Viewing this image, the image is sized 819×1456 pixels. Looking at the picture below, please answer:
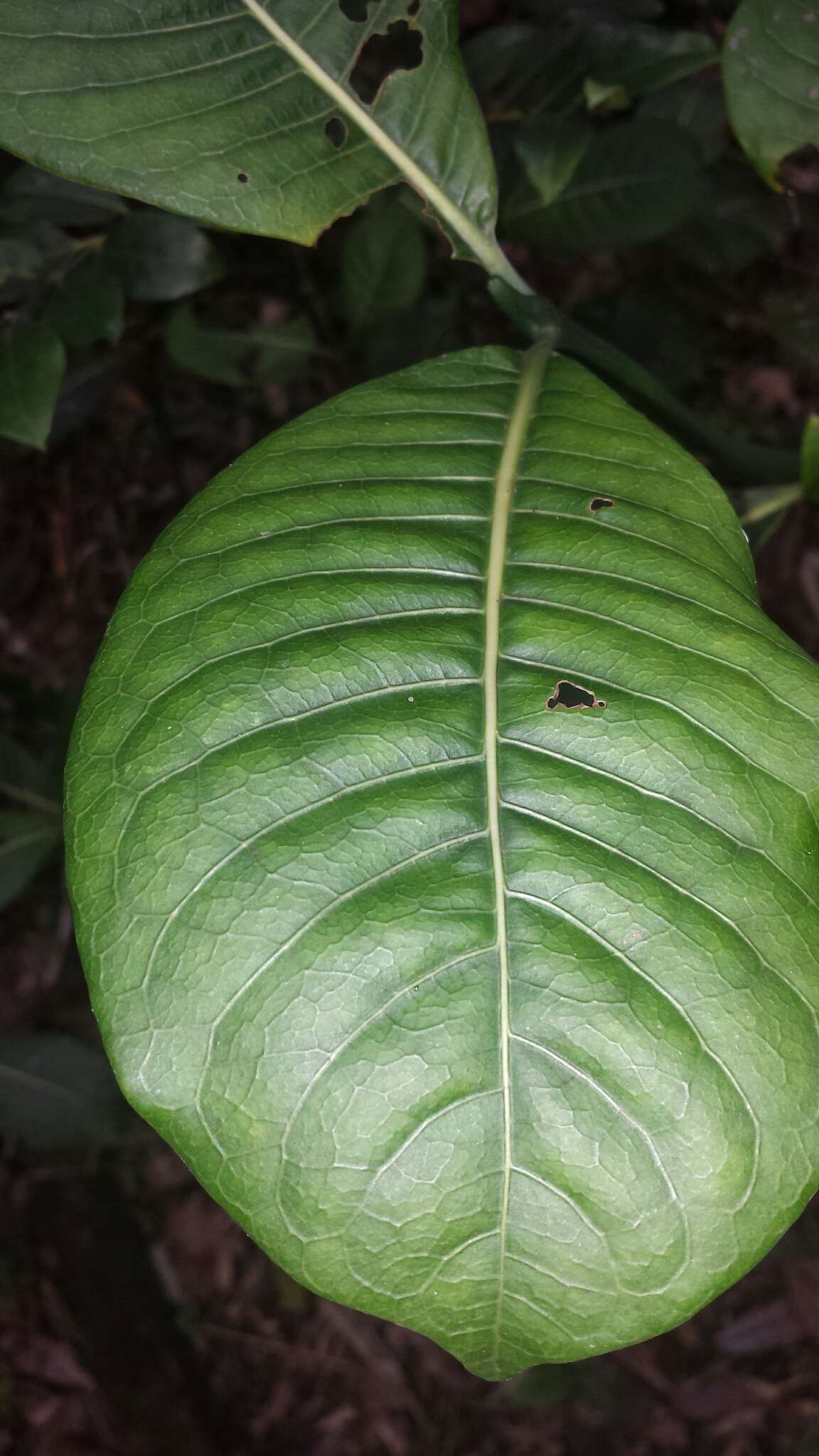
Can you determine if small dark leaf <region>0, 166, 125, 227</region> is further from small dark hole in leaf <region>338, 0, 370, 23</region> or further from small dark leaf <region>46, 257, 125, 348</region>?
small dark hole in leaf <region>338, 0, 370, 23</region>

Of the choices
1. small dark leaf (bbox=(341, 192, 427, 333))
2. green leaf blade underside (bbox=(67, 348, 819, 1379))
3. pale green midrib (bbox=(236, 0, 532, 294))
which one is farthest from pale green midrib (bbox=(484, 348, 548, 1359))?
small dark leaf (bbox=(341, 192, 427, 333))

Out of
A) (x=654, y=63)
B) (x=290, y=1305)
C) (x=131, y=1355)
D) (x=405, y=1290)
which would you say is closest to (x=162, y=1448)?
(x=131, y=1355)

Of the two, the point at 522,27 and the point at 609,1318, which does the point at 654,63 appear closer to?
the point at 522,27

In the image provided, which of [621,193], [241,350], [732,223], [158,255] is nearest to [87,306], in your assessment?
[158,255]

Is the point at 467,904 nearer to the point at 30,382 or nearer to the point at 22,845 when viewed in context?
the point at 30,382

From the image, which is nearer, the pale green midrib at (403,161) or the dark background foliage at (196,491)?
the pale green midrib at (403,161)

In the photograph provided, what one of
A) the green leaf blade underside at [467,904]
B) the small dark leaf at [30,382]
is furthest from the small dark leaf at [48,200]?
the green leaf blade underside at [467,904]

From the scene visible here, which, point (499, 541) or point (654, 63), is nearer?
point (499, 541)

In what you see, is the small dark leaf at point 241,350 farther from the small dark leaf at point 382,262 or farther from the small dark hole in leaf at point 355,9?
the small dark hole in leaf at point 355,9
